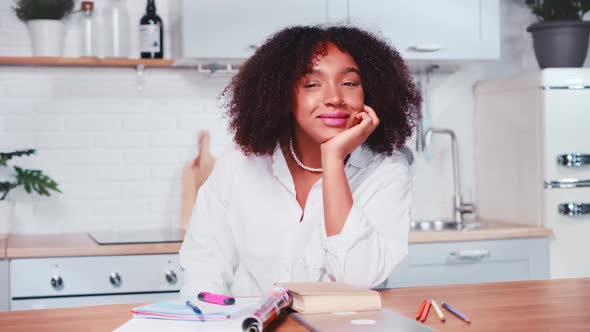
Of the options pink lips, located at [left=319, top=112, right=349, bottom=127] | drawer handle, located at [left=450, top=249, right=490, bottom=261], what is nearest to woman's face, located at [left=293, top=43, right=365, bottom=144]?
pink lips, located at [left=319, top=112, right=349, bottom=127]

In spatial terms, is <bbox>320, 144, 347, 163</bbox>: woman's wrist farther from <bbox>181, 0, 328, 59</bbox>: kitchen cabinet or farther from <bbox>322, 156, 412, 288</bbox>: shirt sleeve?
<bbox>181, 0, 328, 59</bbox>: kitchen cabinet

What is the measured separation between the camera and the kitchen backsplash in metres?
3.59

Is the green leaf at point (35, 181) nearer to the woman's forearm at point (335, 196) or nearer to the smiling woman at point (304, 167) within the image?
the smiling woman at point (304, 167)

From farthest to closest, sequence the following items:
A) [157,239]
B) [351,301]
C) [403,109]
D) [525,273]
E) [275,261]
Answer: [525,273] → [157,239] → [403,109] → [275,261] → [351,301]

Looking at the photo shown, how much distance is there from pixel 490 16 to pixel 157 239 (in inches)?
71.0

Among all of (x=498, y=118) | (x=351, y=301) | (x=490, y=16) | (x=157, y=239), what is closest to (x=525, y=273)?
(x=498, y=118)

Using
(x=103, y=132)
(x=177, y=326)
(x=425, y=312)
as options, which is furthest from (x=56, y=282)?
(x=425, y=312)

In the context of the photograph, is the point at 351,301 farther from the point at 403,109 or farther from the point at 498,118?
the point at 498,118

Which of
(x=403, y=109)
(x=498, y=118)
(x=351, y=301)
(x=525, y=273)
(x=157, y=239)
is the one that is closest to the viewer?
(x=351, y=301)

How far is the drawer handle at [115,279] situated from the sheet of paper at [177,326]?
1.71 metres

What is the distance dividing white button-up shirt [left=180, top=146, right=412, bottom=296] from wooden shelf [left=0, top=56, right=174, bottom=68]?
1.43 m

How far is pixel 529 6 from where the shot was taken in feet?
13.3

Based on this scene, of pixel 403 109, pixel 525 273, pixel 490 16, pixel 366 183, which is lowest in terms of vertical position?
pixel 525 273

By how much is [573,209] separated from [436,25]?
1.02 metres
